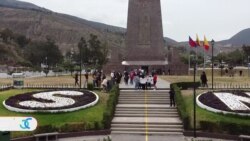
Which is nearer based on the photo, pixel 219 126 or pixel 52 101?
pixel 219 126

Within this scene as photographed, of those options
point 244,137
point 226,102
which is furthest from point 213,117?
point 244,137

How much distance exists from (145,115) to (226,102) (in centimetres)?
549

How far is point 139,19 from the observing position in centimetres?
5303

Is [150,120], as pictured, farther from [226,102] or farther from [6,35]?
[6,35]

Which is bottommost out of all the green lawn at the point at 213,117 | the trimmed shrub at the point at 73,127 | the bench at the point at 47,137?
the bench at the point at 47,137

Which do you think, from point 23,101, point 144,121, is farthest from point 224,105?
point 23,101

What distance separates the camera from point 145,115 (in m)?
26.8

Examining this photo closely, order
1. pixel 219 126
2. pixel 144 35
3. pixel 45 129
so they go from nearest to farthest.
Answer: pixel 45 129 < pixel 219 126 < pixel 144 35

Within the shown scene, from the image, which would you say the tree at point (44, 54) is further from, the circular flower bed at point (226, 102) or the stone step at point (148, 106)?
the circular flower bed at point (226, 102)

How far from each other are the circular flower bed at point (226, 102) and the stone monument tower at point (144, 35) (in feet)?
79.1

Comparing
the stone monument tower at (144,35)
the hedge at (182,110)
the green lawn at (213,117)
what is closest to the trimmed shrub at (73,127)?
the hedge at (182,110)

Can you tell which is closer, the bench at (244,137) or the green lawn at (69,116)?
the bench at (244,137)

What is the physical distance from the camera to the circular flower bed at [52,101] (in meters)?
26.2

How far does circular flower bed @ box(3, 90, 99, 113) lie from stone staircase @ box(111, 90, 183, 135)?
2.35 meters
